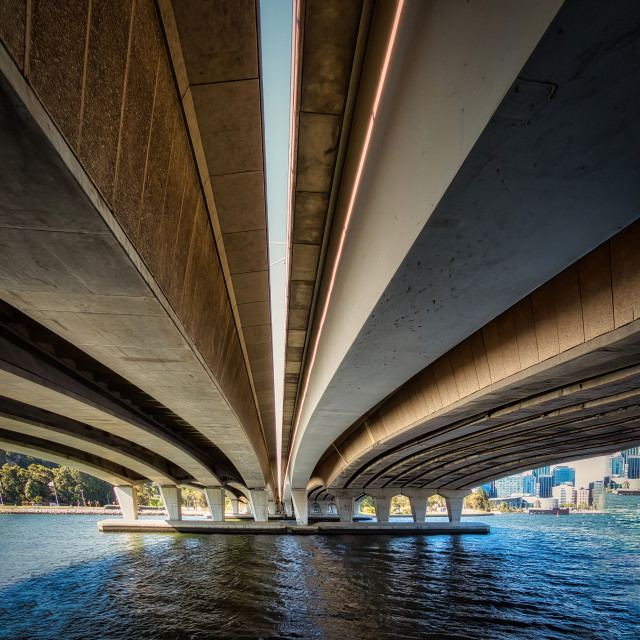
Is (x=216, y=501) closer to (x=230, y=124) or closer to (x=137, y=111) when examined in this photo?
(x=230, y=124)

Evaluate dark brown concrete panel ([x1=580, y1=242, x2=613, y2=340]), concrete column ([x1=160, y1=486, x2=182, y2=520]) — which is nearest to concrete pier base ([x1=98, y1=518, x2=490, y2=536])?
concrete column ([x1=160, y1=486, x2=182, y2=520])

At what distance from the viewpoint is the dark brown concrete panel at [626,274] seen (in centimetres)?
602

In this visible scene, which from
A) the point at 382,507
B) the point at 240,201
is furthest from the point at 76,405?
the point at 382,507

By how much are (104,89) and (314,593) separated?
1767 cm

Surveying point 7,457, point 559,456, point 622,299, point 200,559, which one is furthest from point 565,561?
point 7,457

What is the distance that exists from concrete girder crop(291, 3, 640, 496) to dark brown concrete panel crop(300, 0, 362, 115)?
2.12 feet

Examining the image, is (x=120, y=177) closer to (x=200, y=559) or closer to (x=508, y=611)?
(x=508, y=611)

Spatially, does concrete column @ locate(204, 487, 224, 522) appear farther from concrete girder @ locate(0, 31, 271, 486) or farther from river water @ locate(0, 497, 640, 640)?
concrete girder @ locate(0, 31, 271, 486)

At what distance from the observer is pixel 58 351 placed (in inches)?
461

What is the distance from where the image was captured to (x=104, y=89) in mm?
3404

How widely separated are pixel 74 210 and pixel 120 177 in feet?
1.72

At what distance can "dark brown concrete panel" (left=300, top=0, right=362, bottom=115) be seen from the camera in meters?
4.07

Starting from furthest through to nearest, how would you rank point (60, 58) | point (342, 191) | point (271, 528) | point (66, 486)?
point (66, 486), point (271, 528), point (342, 191), point (60, 58)

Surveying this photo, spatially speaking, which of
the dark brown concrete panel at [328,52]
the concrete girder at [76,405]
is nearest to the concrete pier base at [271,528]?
the concrete girder at [76,405]
